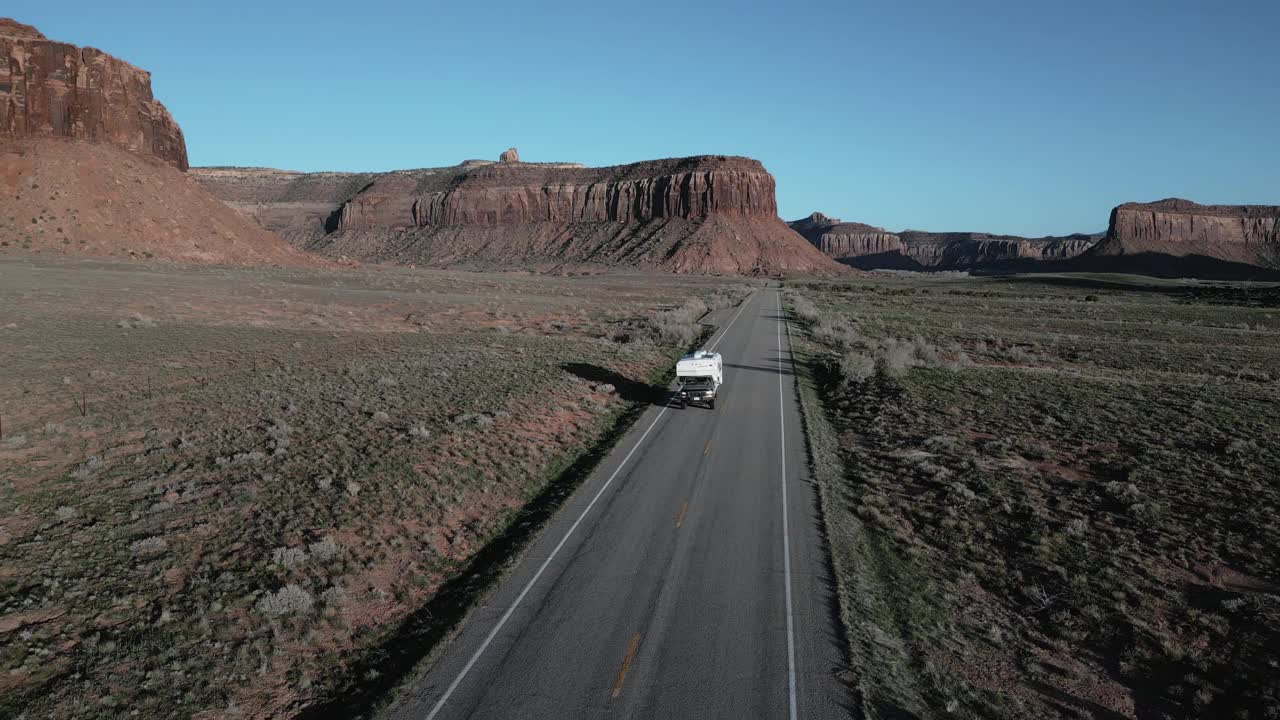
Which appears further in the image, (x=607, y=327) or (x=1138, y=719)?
(x=607, y=327)

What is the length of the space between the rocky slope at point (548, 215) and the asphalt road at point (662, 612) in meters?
121

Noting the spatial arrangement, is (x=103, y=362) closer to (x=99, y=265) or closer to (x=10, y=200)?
(x=99, y=265)

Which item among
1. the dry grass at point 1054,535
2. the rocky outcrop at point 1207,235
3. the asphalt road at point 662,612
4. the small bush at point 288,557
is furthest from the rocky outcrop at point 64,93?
the rocky outcrop at point 1207,235

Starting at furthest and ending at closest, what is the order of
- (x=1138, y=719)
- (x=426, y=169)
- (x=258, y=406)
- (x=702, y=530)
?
(x=426, y=169) → (x=258, y=406) → (x=702, y=530) → (x=1138, y=719)

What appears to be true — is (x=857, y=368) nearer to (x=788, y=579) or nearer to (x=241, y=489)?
(x=788, y=579)

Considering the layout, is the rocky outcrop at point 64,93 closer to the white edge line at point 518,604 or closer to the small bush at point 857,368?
the white edge line at point 518,604

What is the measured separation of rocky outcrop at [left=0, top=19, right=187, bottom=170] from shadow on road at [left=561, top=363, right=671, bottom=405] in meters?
84.6

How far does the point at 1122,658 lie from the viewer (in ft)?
35.5

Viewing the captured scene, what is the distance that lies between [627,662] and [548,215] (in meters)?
167

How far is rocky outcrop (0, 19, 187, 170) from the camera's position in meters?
74.9

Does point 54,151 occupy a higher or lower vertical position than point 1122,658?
higher

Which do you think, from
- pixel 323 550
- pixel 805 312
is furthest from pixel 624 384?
pixel 805 312

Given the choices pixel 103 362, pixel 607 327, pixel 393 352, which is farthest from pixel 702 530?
pixel 607 327

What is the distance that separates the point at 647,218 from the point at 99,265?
114804mm
